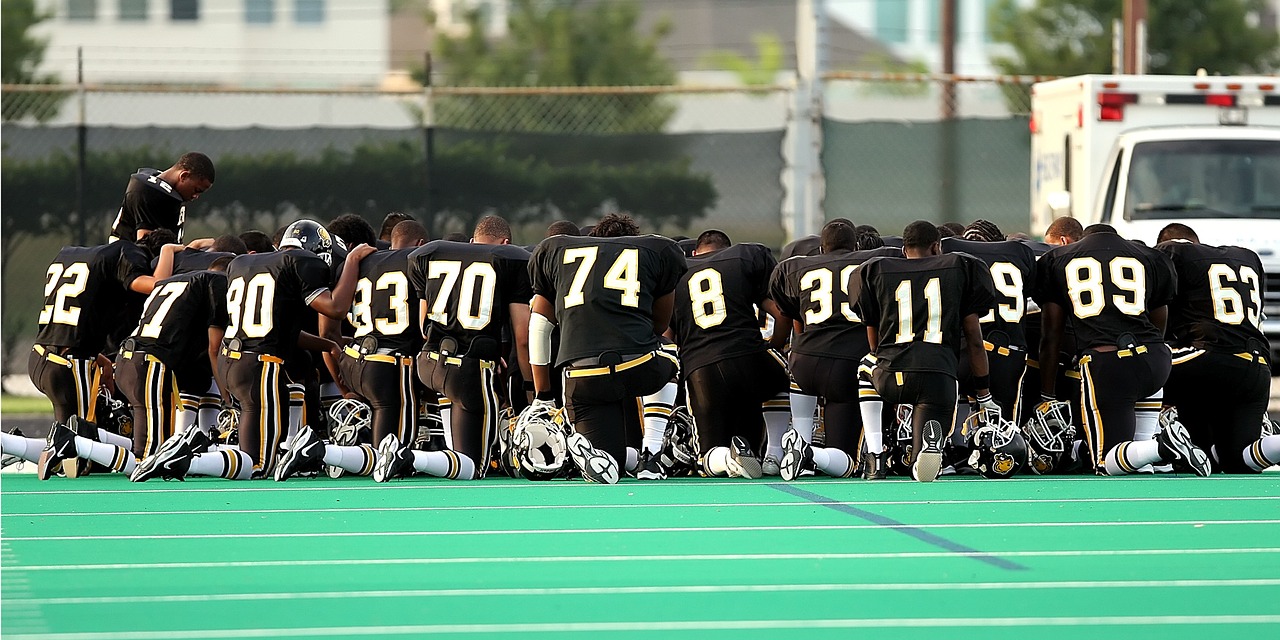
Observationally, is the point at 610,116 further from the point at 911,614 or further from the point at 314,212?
the point at 911,614

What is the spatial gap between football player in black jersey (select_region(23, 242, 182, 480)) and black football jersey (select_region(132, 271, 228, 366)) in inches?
16.2

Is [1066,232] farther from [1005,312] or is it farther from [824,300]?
[824,300]

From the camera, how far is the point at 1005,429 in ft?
38.1

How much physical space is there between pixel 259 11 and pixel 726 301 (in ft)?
208

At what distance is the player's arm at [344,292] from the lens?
1183cm

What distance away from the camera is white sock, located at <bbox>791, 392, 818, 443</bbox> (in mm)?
12000

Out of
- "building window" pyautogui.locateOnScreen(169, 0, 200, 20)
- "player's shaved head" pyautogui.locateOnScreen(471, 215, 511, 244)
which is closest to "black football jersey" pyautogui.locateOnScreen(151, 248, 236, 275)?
"player's shaved head" pyautogui.locateOnScreen(471, 215, 511, 244)

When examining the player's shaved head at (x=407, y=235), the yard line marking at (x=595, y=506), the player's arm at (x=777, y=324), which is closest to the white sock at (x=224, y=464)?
the yard line marking at (x=595, y=506)

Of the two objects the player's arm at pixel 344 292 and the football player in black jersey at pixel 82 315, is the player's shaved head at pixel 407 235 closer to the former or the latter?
the player's arm at pixel 344 292

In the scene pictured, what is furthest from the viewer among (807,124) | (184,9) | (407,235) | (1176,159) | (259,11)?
(259,11)

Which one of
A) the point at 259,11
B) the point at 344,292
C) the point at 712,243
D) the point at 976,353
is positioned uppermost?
the point at 259,11

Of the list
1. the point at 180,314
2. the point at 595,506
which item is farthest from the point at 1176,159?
the point at 180,314

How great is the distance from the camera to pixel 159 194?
42.2 feet

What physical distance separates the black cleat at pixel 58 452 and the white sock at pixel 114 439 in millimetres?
500
